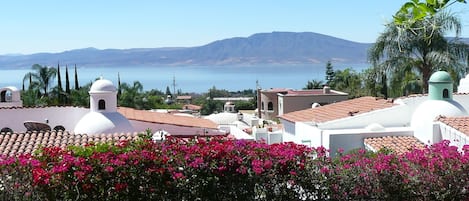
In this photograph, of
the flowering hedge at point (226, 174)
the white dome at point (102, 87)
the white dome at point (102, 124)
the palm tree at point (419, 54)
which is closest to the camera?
the flowering hedge at point (226, 174)

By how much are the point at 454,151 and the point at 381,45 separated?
23.4m

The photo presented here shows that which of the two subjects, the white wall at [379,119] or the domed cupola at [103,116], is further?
the white wall at [379,119]

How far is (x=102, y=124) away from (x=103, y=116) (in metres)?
0.53

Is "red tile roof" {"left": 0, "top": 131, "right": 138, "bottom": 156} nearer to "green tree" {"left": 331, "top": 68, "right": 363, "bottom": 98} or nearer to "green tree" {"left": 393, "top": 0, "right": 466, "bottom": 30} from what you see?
"green tree" {"left": 393, "top": 0, "right": 466, "bottom": 30}

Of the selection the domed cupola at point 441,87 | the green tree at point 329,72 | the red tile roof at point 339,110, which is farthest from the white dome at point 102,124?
the green tree at point 329,72

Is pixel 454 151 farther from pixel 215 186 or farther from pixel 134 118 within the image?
pixel 134 118

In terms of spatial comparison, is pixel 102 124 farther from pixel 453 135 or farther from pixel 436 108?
pixel 453 135

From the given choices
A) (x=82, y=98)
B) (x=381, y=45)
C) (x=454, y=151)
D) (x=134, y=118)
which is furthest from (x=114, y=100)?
(x=82, y=98)

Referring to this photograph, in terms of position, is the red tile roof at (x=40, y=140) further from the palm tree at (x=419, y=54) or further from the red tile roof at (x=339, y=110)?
the palm tree at (x=419, y=54)

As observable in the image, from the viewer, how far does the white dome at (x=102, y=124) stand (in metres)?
19.6

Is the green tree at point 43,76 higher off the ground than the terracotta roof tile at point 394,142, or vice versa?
the green tree at point 43,76

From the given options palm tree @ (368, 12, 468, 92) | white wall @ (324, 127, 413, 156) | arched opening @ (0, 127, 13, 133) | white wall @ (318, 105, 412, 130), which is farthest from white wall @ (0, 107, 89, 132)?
palm tree @ (368, 12, 468, 92)

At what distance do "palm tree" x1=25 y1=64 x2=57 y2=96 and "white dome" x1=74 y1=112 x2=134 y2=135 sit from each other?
35163 millimetres

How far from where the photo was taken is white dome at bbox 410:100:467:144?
665 inches
